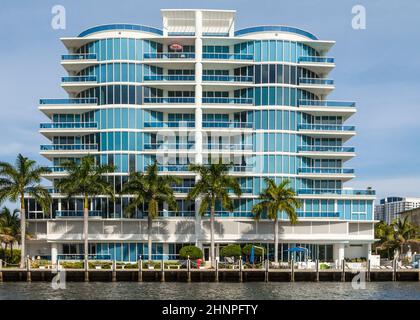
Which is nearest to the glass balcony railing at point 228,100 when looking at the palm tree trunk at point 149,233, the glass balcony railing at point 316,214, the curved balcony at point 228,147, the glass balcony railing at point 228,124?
the glass balcony railing at point 228,124

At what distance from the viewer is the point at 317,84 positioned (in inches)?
3356

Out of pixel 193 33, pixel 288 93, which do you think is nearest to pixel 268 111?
pixel 288 93

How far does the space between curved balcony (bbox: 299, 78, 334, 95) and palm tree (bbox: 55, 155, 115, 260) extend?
1207 inches

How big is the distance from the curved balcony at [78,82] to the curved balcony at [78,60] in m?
1.78

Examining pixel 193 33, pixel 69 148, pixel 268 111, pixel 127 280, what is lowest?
pixel 127 280

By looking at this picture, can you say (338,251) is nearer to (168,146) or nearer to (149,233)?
(149,233)

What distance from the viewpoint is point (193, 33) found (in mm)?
86750

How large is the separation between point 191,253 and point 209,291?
20227mm

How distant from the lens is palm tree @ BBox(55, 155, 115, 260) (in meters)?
73.8

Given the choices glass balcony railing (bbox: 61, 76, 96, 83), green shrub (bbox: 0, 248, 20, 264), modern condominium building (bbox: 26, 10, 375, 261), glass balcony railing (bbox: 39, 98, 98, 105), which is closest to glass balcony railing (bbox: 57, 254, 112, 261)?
modern condominium building (bbox: 26, 10, 375, 261)

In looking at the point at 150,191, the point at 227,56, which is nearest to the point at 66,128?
the point at 150,191

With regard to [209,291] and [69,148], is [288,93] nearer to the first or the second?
[69,148]

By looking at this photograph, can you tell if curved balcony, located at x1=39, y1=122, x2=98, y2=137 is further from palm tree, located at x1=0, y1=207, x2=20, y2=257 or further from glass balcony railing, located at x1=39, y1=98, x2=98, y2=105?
palm tree, located at x1=0, y1=207, x2=20, y2=257
